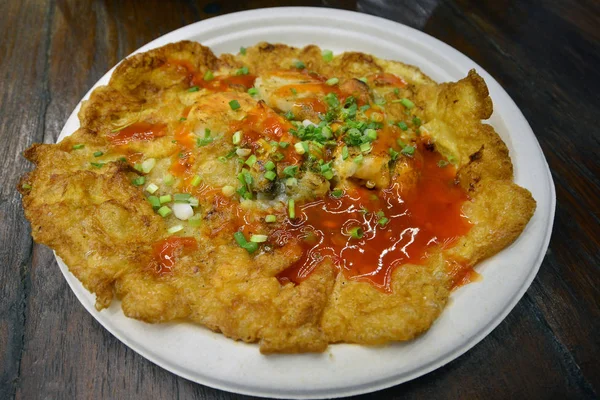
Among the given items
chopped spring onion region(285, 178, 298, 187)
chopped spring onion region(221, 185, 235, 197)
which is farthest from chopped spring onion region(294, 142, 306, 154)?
chopped spring onion region(221, 185, 235, 197)

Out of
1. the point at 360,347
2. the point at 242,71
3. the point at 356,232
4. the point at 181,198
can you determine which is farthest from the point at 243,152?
the point at 360,347

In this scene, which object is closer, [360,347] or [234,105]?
[360,347]

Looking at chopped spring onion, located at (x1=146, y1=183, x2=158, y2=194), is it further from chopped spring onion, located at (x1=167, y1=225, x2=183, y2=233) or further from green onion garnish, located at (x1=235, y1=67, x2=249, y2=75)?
green onion garnish, located at (x1=235, y1=67, x2=249, y2=75)

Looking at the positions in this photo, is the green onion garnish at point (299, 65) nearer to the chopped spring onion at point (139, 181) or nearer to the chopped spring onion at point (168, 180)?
the chopped spring onion at point (168, 180)

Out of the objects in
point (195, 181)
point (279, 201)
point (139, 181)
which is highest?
point (279, 201)

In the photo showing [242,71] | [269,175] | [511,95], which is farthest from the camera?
[511,95]

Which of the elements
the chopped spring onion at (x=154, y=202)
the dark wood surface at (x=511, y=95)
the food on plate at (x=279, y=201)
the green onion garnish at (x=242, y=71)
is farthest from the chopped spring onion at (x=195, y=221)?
the green onion garnish at (x=242, y=71)

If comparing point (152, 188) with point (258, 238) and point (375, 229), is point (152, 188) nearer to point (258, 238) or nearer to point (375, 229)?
point (258, 238)
